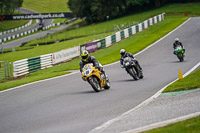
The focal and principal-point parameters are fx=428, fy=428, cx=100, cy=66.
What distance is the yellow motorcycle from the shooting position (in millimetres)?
16344

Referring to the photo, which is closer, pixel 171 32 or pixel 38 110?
pixel 38 110

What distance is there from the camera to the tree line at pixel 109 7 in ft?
294

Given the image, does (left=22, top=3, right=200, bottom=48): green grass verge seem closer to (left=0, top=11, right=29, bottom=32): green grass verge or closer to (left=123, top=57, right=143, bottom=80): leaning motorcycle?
(left=0, top=11, right=29, bottom=32): green grass verge

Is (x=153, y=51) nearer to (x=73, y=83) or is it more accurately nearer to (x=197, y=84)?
(x=73, y=83)

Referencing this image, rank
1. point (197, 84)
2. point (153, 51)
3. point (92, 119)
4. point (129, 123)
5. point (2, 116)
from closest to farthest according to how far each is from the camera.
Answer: point (129, 123)
point (92, 119)
point (2, 116)
point (197, 84)
point (153, 51)

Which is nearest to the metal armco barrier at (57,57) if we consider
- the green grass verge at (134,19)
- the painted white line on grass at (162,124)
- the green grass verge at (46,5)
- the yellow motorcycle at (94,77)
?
the yellow motorcycle at (94,77)

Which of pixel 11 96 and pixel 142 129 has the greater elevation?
pixel 142 129

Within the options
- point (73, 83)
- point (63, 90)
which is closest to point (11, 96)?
point (63, 90)

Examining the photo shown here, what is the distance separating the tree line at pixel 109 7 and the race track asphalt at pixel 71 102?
6429 cm

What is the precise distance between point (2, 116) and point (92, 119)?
3296 millimetres

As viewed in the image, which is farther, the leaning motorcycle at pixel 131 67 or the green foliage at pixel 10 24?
the green foliage at pixel 10 24

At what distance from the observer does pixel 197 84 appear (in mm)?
14250

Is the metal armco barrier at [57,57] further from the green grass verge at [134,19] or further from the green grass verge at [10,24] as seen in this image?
the green grass verge at [10,24]

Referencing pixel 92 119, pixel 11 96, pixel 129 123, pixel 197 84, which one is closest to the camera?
pixel 129 123
